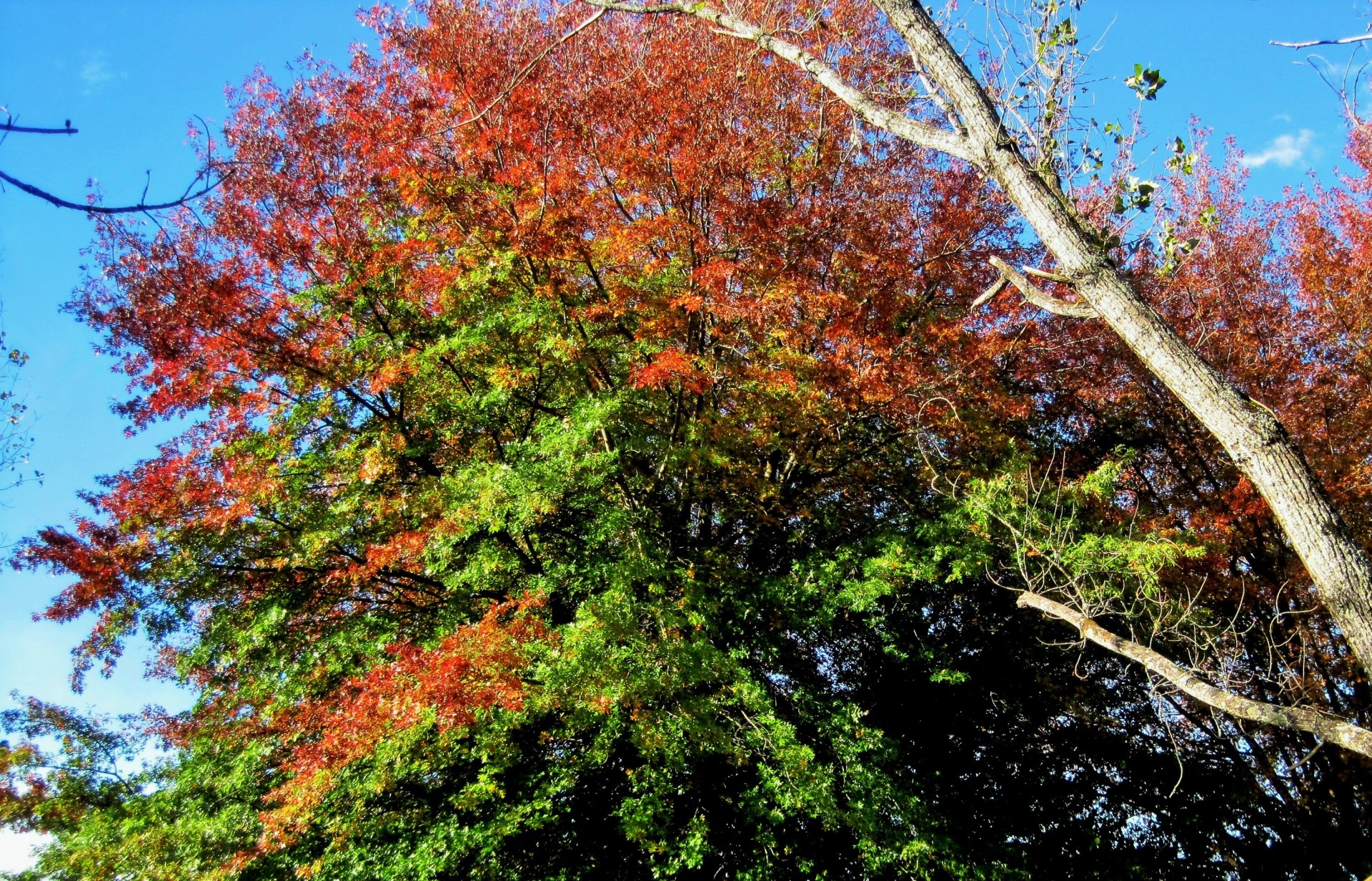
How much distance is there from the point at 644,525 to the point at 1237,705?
19.5 ft

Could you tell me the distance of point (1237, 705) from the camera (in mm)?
4555

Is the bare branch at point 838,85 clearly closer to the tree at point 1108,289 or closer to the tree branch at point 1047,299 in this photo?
the tree at point 1108,289

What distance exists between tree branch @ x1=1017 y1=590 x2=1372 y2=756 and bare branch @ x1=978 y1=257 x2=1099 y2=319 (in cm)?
246

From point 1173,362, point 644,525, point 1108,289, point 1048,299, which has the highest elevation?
point 644,525

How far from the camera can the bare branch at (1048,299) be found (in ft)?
14.5

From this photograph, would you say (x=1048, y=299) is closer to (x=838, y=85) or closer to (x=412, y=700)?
(x=838, y=85)

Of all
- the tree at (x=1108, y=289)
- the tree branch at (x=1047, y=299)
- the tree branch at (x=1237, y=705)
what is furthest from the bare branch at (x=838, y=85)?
the tree branch at (x=1237, y=705)

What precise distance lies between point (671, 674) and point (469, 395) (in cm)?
410

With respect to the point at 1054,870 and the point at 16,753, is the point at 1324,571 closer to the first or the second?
the point at 1054,870

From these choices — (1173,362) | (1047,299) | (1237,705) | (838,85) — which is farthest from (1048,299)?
(1237,705)

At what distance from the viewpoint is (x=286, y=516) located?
870 centimetres

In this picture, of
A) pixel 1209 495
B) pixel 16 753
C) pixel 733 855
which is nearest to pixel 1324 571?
pixel 733 855

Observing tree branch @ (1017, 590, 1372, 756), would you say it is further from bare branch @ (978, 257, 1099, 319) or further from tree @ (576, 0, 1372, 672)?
bare branch @ (978, 257, 1099, 319)

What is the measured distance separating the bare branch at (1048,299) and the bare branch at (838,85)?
80 centimetres
